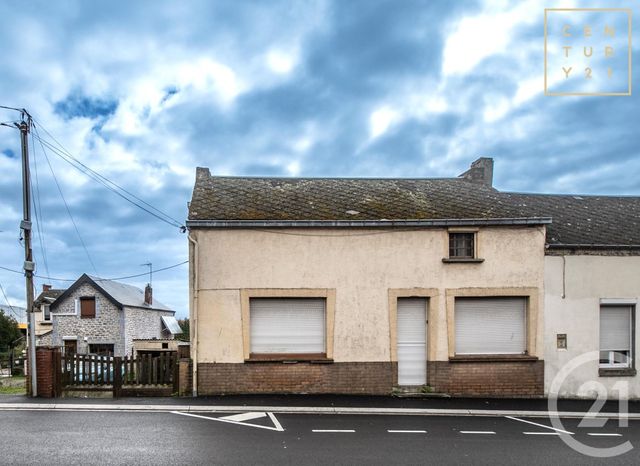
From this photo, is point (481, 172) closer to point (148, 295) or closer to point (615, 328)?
point (615, 328)

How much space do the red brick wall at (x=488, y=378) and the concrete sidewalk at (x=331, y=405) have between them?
31cm

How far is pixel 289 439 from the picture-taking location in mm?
7770

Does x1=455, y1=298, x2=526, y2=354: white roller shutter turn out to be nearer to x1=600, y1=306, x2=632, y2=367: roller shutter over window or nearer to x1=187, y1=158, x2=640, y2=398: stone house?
x1=187, y1=158, x2=640, y2=398: stone house

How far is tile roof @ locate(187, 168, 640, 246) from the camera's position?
40.9ft

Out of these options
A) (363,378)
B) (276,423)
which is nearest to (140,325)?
(363,378)

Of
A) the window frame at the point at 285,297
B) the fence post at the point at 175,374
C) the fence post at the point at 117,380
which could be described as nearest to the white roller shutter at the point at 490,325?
the window frame at the point at 285,297

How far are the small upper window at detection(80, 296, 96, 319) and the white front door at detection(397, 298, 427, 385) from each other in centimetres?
3006

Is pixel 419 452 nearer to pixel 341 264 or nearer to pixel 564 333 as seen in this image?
pixel 341 264

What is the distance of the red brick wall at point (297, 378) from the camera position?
11.5m

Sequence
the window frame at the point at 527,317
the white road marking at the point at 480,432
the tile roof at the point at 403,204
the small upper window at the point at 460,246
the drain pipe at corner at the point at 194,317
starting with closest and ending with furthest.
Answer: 1. the white road marking at the point at 480,432
2. the drain pipe at corner at the point at 194,317
3. the window frame at the point at 527,317
4. the small upper window at the point at 460,246
5. the tile roof at the point at 403,204

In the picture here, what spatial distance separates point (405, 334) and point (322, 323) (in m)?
2.21

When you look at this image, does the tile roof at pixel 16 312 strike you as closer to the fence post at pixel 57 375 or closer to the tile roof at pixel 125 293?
the tile roof at pixel 125 293

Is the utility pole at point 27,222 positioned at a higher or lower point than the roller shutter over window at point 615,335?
higher

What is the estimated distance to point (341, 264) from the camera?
1192cm
